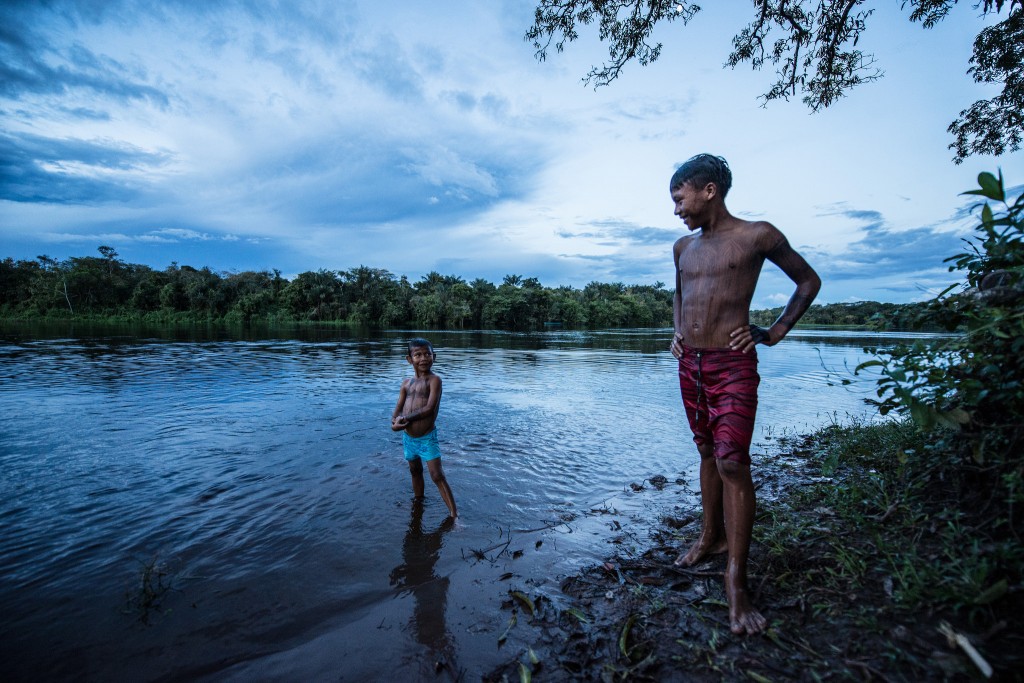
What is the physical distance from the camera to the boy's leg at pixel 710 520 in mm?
3100

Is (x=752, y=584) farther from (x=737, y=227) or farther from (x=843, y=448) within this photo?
(x=843, y=448)

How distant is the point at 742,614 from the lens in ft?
7.97

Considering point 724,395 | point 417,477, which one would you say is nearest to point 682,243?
point 724,395

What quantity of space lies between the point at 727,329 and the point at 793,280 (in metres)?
0.50

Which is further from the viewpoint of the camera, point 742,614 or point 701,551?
point 701,551

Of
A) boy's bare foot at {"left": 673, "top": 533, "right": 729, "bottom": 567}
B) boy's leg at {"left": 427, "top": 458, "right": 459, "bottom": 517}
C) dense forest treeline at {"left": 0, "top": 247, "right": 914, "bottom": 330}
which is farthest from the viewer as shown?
dense forest treeline at {"left": 0, "top": 247, "right": 914, "bottom": 330}

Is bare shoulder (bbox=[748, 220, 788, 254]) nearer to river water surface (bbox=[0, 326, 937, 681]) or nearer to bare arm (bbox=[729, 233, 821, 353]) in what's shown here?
bare arm (bbox=[729, 233, 821, 353])

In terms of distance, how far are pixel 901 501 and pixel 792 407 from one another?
9.50m

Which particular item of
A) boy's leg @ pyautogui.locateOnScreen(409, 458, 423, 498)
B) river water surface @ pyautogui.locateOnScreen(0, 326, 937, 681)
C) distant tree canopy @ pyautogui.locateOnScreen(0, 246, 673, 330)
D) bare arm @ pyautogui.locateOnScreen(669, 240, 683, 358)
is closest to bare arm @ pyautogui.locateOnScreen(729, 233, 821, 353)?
bare arm @ pyautogui.locateOnScreen(669, 240, 683, 358)

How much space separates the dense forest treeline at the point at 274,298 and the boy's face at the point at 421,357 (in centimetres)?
7143

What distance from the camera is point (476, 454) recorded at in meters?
7.07

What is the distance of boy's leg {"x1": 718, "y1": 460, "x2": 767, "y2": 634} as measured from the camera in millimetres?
2480

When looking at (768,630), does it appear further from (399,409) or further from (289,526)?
(289,526)

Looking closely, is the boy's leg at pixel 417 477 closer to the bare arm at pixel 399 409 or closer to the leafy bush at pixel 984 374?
the bare arm at pixel 399 409
